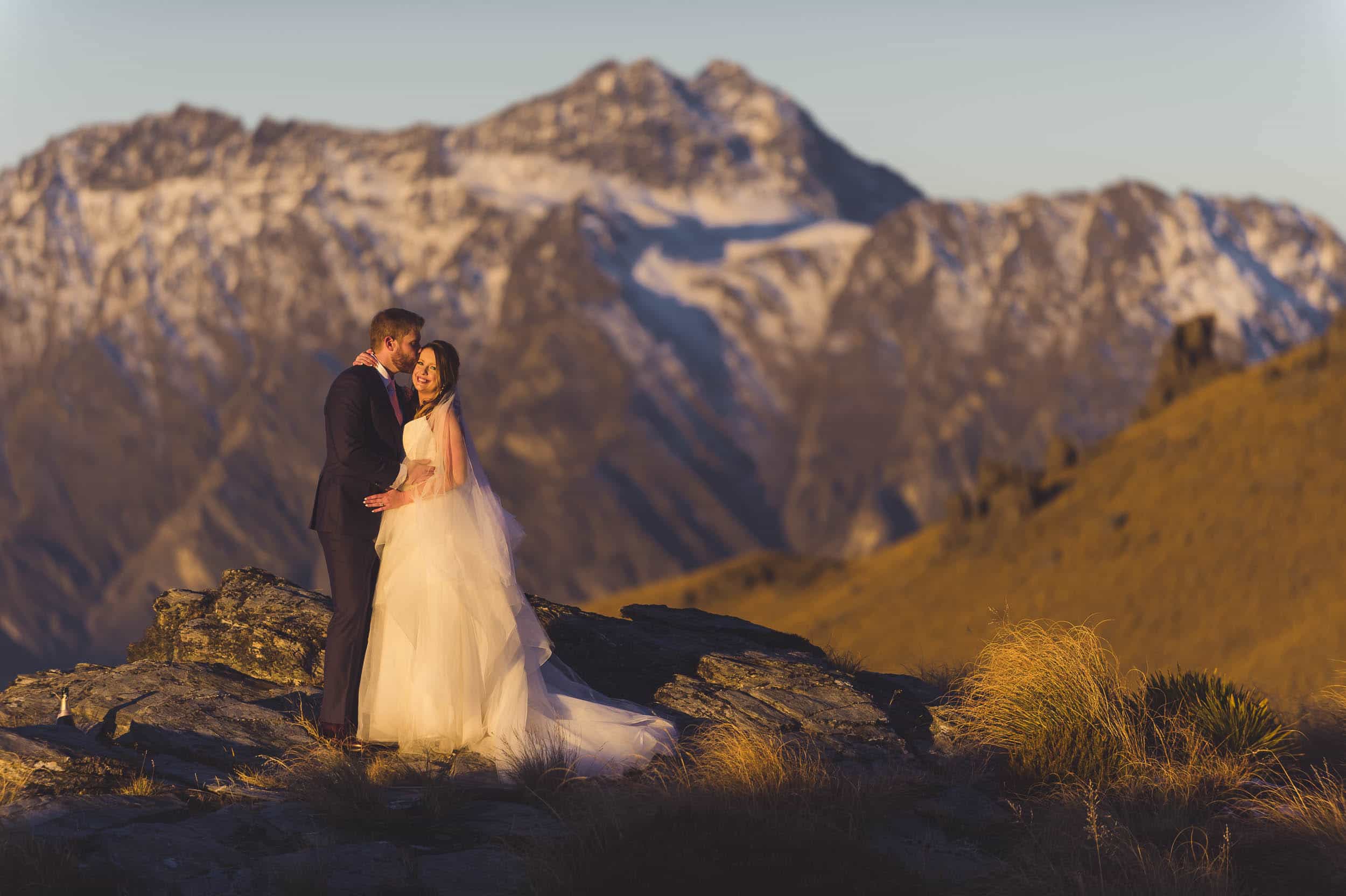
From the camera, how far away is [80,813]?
9.61 metres

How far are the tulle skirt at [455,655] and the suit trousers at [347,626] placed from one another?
0.31 ft

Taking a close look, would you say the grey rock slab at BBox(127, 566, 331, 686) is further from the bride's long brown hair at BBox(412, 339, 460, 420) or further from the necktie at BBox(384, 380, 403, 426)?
the bride's long brown hair at BBox(412, 339, 460, 420)

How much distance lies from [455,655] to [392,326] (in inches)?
90.9

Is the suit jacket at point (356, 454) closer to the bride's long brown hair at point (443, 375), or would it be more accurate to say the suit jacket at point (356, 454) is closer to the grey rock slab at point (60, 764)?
the bride's long brown hair at point (443, 375)

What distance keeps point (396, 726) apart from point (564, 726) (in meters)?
1.18

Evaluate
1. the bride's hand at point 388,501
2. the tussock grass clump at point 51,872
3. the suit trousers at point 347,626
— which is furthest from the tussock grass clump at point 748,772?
the tussock grass clump at point 51,872

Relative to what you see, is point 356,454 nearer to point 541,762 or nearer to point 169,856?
point 541,762

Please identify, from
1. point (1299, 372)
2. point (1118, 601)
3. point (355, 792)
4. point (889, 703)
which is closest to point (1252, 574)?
point (1118, 601)

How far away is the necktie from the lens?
1178 cm

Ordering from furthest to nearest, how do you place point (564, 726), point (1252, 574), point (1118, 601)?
point (1118, 601)
point (1252, 574)
point (564, 726)

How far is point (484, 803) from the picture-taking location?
1054cm

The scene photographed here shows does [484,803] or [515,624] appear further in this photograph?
[515,624]

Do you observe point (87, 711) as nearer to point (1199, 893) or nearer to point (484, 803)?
point (484, 803)

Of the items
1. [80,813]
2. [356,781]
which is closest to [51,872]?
[80,813]
